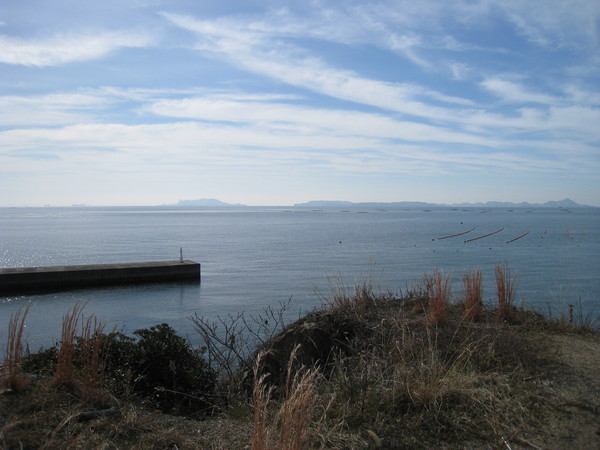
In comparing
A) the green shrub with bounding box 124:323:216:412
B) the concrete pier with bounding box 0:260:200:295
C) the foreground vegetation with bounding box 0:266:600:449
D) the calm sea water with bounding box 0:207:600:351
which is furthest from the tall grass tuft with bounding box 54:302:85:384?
the concrete pier with bounding box 0:260:200:295

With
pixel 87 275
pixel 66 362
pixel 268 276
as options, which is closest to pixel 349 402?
pixel 66 362

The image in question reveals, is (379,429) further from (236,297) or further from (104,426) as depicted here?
(236,297)

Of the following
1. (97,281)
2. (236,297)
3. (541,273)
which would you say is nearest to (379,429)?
(236,297)

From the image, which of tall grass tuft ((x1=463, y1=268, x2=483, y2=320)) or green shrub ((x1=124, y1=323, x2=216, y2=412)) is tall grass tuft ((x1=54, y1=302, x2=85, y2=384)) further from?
tall grass tuft ((x1=463, y1=268, x2=483, y2=320))

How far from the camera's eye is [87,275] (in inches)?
973

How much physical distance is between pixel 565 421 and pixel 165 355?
5282mm

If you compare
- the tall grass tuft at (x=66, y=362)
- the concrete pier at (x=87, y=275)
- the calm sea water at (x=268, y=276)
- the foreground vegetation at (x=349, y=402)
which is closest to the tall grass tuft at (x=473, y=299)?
the foreground vegetation at (x=349, y=402)

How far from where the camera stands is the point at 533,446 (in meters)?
4.00

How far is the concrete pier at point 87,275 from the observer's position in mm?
23078

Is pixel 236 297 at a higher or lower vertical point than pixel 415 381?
lower

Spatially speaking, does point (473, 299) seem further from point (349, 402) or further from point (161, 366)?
point (161, 366)

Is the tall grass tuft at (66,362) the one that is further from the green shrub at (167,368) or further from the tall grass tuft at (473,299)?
the tall grass tuft at (473,299)

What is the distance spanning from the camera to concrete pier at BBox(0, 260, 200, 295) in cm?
2308

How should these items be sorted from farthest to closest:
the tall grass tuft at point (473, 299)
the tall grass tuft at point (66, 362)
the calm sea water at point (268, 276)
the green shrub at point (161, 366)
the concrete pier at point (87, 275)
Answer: the concrete pier at point (87, 275)
the calm sea water at point (268, 276)
the tall grass tuft at point (473, 299)
the green shrub at point (161, 366)
the tall grass tuft at point (66, 362)
